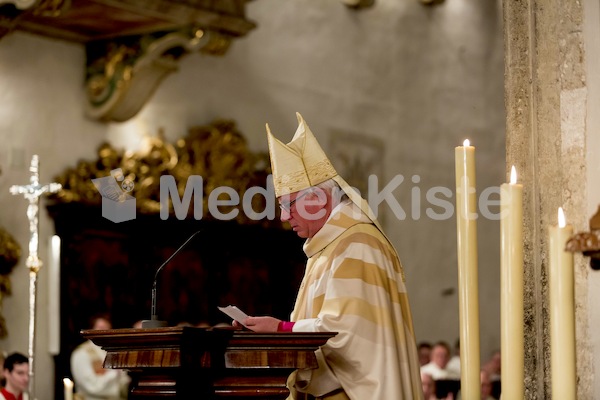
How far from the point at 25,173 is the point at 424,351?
15.1 ft

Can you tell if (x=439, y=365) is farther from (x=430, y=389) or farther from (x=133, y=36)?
(x=133, y=36)

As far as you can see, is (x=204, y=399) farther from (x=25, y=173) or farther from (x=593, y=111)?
(x=25, y=173)

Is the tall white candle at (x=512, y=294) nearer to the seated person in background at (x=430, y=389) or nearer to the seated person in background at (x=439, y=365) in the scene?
the seated person in background at (x=430, y=389)

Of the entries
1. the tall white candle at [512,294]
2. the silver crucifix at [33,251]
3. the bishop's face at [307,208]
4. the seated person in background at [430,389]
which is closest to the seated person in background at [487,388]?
the seated person in background at [430,389]

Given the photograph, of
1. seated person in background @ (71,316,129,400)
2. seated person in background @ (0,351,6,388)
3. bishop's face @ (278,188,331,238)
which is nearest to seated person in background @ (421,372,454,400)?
seated person in background @ (71,316,129,400)

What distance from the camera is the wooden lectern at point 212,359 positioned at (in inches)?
112

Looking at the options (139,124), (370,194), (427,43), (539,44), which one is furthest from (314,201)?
(427,43)

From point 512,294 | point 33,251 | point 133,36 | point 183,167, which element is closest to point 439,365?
point 183,167

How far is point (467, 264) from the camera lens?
2.35 metres

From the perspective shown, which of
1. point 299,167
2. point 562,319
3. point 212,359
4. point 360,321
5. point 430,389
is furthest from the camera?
point 430,389

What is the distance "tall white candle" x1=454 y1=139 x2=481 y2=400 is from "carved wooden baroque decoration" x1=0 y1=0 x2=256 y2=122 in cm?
706

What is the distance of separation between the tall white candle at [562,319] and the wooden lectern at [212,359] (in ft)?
3.06

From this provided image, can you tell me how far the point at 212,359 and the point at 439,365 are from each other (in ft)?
28.6

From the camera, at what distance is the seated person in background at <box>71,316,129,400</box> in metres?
9.48
